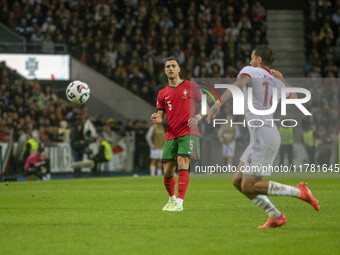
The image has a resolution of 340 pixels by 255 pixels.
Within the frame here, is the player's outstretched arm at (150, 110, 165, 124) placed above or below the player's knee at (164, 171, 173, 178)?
above

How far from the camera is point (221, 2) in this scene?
30.5 m

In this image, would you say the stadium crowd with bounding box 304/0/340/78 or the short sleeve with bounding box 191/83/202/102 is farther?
the stadium crowd with bounding box 304/0/340/78

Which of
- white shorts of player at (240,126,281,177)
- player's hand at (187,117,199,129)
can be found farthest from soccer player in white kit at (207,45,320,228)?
player's hand at (187,117,199,129)

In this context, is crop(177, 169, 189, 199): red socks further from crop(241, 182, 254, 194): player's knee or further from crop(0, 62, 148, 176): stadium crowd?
crop(0, 62, 148, 176): stadium crowd

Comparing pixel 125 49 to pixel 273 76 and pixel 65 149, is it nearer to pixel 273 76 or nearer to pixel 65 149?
pixel 65 149

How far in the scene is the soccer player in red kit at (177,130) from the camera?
11188 mm

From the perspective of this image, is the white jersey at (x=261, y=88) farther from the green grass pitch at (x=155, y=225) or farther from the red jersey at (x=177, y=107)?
the red jersey at (x=177, y=107)

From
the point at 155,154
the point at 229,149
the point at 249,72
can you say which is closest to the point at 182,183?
the point at 249,72

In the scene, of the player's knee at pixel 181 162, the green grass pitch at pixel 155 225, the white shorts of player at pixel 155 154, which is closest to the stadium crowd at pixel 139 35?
the white shorts of player at pixel 155 154

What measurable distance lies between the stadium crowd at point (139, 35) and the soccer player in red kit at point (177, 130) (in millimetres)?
15378

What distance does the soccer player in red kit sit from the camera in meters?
11.2

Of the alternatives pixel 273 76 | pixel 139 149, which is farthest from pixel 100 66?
pixel 273 76

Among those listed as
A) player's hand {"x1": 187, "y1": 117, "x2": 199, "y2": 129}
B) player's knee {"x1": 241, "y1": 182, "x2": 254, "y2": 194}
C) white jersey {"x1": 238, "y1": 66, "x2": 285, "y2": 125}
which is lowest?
player's knee {"x1": 241, "y1": 182, "x2": 254, "y2": 194}

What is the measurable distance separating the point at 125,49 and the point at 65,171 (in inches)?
266
